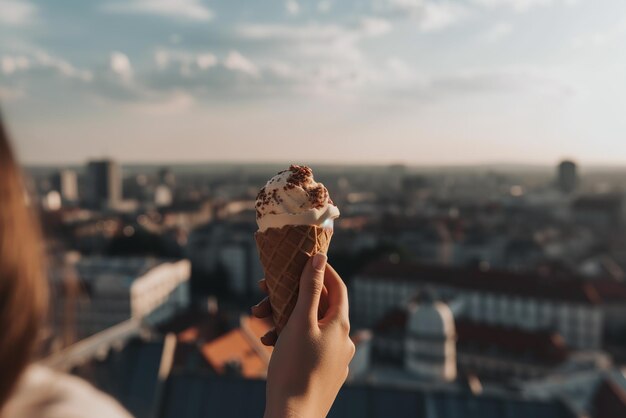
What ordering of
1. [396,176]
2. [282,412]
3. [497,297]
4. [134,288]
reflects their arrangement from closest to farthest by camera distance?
[282,412], [134,288], [497,297], [396,176]

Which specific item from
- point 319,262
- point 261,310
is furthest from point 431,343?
point 319,262

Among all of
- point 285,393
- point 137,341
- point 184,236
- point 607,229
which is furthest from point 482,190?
point 285,393

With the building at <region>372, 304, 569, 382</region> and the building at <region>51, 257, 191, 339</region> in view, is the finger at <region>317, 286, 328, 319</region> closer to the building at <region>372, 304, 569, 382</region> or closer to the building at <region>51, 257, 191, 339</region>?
the building at <region>51, 257, 191, 339</region>

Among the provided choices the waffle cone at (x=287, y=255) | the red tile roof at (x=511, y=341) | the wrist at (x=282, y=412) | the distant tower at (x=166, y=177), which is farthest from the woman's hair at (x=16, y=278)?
the distant tower at (x=166, y=177)

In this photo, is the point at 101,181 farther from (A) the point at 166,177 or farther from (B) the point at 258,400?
(B) the point at 258,400

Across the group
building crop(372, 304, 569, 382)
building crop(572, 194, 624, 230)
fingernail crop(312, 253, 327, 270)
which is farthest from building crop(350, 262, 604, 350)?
building crop(572, 194, 624, 230)

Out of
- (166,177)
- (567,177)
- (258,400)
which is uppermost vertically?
(258,400)
